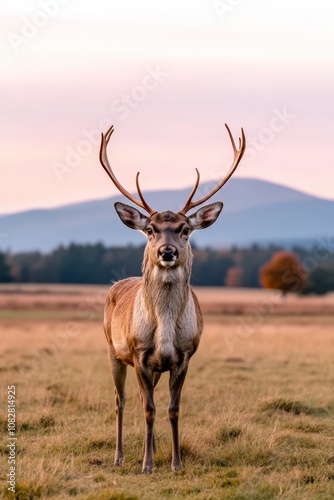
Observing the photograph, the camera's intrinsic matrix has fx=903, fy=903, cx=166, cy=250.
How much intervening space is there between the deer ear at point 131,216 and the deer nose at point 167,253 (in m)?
0.66

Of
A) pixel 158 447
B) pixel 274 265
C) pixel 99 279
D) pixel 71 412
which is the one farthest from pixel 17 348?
pixel 274 265

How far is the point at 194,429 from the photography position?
9875mm

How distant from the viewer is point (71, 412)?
1153cm

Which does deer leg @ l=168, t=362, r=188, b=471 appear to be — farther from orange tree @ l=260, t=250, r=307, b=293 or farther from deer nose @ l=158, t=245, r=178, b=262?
orange tree @ l=260, t=250, r=307, b=293

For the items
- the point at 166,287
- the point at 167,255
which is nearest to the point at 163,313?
the point at 166,287

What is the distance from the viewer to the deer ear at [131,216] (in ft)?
28.3

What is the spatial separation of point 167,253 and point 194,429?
271 cm

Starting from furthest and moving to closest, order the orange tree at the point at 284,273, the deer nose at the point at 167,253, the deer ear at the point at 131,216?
1. the orange tree at the point at 284,273
2. the deer ear at the point at 131,216
3. the deer nose at the point at 167,253

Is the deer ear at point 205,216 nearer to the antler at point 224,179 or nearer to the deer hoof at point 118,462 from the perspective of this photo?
the antler at point 224,179

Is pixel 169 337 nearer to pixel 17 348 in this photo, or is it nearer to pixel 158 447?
pixel 158 447

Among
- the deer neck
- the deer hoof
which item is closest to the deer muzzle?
the deer neck

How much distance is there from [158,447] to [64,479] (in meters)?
1.42

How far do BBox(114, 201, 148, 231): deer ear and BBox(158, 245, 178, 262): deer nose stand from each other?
2.16 feet

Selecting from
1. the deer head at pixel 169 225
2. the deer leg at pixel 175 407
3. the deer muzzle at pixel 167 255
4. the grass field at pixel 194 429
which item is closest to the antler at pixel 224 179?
the deer head at pixel 169 225
